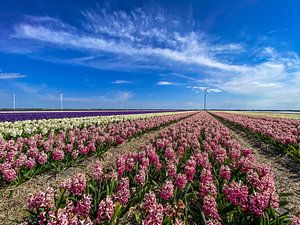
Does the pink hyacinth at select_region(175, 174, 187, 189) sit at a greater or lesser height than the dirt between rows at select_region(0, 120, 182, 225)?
greater

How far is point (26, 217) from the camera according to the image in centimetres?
446

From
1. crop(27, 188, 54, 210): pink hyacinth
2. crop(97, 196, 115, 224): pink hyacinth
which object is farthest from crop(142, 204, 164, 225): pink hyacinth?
crop(27, 188, 54, 210): pink hyacinth

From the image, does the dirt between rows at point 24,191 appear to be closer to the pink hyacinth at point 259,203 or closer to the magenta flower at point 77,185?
the magenta flower at point 77,185

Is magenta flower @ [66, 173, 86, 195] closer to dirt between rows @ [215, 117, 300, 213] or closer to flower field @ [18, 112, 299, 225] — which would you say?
flower field @ [18, 112, 299, 225]

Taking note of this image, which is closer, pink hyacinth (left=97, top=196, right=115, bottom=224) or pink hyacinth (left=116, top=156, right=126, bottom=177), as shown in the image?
pink hyacinth (left=97, top=196, right=115, bottom=224)

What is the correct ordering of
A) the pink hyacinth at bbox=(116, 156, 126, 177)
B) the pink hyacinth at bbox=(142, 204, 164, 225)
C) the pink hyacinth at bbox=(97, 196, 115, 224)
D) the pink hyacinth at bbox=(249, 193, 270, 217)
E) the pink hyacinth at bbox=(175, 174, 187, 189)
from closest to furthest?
the pink hyacinth at bbox=(142, 204, 164, 225) < the pink hyacinth at bbox=(97, 196, 115, 224) < the pink hyacinth at bbox=(249, 193, 270, 217) < the pink hyacinth at bbox=(175, 174, 187, 189) < the pink hyacinth at bbox=(116, 156, 126, 177)

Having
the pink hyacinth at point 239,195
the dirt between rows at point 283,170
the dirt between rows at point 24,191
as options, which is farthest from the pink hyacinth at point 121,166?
the dirt between rows at point 283,170

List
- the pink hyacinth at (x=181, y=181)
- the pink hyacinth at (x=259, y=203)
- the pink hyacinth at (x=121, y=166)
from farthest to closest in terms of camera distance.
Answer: the pink hyacinth at (x=121, y=166), the pink hyacinth at (x=181, y=181), the pink hyacinth at (x=259, y=203)

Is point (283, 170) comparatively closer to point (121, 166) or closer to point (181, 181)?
point (181, 181)

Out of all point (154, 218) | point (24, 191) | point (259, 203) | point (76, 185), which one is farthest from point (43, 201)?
point (24, 191)

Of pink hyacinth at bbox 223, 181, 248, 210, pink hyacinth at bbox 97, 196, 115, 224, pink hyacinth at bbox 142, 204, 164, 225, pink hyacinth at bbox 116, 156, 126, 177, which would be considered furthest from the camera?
pink hyacinth at bbox 116, 156, 126, 177

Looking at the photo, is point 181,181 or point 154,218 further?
point 181,181

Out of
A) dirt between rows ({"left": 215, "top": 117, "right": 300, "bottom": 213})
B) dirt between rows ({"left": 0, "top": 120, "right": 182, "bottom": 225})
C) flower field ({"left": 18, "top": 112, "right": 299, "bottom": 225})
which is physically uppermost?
flower field ({"left": 18, "top": 112, "right": 299, "bottom": 225})

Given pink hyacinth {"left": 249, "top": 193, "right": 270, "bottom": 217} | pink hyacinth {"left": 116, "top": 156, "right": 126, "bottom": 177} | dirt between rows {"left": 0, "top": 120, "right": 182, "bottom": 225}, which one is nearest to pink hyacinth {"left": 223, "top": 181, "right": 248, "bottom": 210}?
pink hyacinth {"left": 249, "top": 193, "right": 270, "bottom": 217}
